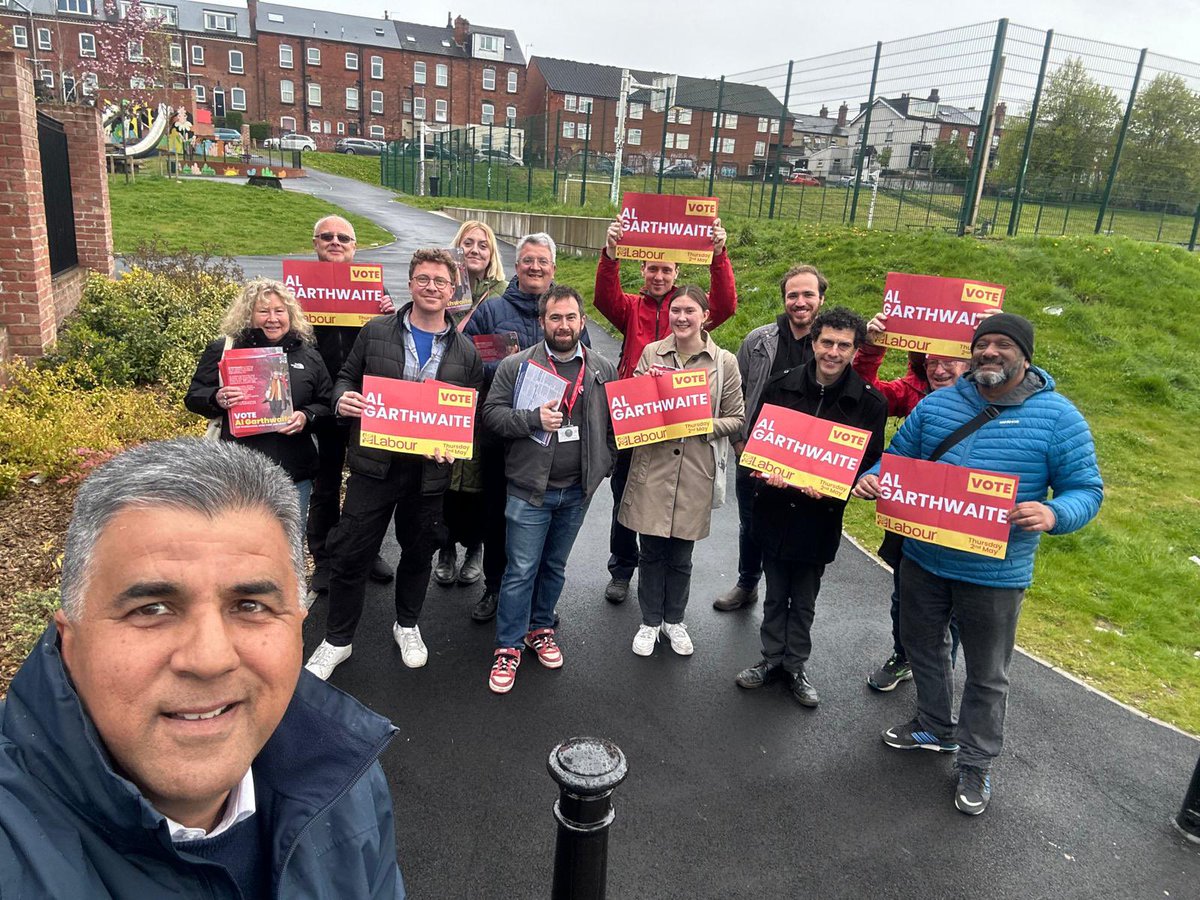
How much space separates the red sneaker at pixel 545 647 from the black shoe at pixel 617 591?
2.50 ft

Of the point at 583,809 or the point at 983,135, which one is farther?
the point at 983,135

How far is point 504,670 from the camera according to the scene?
4195 mm

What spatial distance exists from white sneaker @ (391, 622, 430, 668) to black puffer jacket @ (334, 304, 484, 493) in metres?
0.92

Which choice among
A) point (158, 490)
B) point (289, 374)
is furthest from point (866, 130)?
point (158, 490)

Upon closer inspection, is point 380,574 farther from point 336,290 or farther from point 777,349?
point 777,349

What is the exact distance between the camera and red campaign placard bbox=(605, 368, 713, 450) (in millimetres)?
4203

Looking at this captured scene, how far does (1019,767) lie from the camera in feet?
12.5

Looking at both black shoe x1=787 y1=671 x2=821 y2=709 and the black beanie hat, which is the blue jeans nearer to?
black shoe x1=787 y1=671 x2=821 y2=709

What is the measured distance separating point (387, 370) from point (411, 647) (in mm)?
1633

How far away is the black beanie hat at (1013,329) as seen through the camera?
10.5ft

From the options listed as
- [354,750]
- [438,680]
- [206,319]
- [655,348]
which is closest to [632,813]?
[438,680]

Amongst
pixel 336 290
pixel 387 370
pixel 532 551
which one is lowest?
pixel 532 551

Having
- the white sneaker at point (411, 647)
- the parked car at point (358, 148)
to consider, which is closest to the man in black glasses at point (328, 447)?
the white sneaker at point (411, 647)

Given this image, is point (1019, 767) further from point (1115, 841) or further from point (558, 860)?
point (558, 860)
